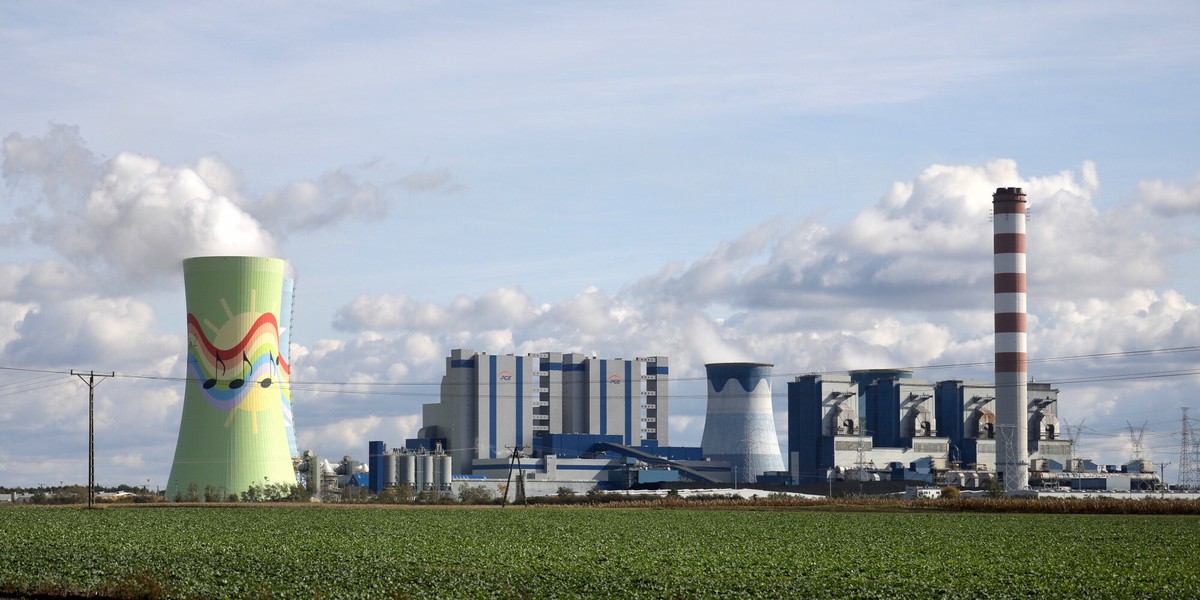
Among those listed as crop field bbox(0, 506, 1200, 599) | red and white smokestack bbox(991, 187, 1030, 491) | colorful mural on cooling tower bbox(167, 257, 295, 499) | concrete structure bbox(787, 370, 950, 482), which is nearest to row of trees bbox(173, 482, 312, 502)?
colorful mural on cooling tower bbox(167, 257, 295, 499)

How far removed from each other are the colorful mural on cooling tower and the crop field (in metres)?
13.0

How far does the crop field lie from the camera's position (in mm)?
18156

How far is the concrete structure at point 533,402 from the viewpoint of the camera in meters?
88.4

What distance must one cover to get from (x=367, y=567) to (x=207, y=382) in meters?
30.0

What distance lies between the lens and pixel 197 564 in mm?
21016

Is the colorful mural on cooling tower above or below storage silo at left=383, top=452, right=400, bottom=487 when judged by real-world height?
above

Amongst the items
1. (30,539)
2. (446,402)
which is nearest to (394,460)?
(446,402)

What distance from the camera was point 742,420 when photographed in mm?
87250

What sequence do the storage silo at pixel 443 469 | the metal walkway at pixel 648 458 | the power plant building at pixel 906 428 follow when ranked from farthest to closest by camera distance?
the metal walkway at pixel 648 458
the power plant building at pixel 906 428
the storage silo at pixel 443 469

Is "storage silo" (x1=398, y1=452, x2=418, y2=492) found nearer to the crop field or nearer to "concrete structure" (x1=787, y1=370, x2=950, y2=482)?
"concrete structure" (x1=787, y1=370, x2=950, y2=482)

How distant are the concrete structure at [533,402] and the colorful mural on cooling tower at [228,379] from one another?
3918 centimetres

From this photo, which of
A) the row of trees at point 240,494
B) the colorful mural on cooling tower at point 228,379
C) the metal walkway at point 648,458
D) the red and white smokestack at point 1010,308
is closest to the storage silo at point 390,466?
the metal walkway at point 648,458

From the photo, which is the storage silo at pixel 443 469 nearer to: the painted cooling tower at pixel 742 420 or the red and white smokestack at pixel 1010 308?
the painted cooling tower at pixel 742 420

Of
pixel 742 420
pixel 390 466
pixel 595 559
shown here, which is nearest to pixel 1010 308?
pixel 742 420
